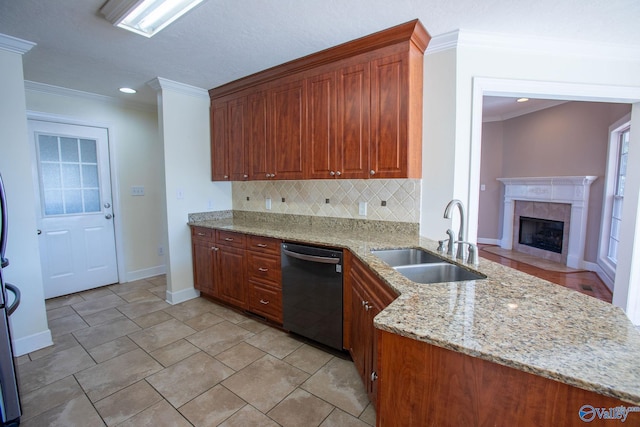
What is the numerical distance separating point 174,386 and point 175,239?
1.75m

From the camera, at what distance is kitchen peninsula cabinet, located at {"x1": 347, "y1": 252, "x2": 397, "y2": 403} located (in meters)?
1.53

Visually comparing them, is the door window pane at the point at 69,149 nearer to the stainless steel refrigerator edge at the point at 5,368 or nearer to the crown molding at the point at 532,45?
the stainless steel refrigerator edge at the point at 5,368

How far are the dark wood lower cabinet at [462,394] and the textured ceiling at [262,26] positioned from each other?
1.96m

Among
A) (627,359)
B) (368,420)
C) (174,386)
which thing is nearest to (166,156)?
(174,386)

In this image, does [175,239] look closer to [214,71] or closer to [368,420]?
[214,71]

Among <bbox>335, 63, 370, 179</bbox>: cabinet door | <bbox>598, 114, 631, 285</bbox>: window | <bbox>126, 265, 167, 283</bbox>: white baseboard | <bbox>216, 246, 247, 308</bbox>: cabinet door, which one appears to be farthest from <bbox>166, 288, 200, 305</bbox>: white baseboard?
<bbox>598, 114, 631, 285</bbox>: window

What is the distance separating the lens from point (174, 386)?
1921mm

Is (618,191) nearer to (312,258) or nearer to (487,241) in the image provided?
(487,241)

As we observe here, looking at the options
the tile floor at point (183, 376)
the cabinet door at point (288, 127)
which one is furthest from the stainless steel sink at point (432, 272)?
the cabinet door at point (288, 127)

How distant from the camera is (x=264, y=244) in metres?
2.65

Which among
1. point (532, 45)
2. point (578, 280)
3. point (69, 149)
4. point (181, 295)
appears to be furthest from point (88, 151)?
point (578, 280)

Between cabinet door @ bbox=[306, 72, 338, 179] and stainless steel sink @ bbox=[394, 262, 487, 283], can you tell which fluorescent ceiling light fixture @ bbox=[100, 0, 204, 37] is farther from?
stainless steel sink @ bbox=[394, 262, 487, 283]

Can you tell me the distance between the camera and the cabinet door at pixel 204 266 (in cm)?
319

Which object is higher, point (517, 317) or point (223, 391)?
point (517, 317)
